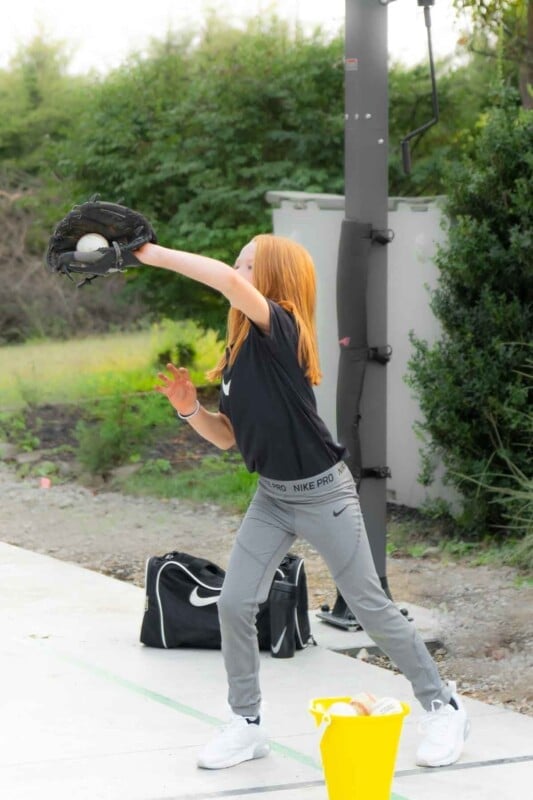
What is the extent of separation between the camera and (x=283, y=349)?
4637mm

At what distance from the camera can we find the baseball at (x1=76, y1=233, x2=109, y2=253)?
4.45 metres

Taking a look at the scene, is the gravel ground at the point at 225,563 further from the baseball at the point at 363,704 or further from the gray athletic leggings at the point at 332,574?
the baseball at the point at 363,704

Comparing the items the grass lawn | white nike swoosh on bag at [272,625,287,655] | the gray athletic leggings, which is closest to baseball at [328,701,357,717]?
the gray athletic leggings

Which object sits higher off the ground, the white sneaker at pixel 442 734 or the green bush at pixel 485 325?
the green bush at pixel 485 325

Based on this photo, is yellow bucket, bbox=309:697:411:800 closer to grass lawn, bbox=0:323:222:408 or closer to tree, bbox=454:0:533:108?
tree, bbox=454:0:533:108

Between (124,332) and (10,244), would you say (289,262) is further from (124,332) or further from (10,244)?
(10,244)

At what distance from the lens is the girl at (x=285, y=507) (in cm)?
467

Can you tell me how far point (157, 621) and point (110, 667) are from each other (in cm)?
33

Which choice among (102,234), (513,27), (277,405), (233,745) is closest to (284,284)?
(277,405)

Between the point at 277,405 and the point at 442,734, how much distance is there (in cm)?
123

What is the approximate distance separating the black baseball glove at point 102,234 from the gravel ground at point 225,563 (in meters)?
2.46

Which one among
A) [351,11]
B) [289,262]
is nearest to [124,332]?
[351,11]

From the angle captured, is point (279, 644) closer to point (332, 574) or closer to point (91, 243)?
point (332, 574)

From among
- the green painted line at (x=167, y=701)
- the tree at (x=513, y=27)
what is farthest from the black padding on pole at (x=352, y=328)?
the tree at (x=513, y=27)
